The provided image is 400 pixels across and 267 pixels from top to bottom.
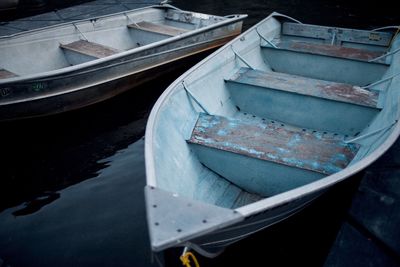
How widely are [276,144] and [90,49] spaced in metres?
4.17

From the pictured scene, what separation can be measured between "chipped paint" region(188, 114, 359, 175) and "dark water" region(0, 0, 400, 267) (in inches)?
34.4

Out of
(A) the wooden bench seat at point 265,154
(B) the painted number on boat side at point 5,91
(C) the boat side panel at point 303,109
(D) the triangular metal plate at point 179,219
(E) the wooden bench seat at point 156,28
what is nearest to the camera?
(D) the triangular metal plate at point 179,219

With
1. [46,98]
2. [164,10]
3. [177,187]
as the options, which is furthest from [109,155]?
[164,10]

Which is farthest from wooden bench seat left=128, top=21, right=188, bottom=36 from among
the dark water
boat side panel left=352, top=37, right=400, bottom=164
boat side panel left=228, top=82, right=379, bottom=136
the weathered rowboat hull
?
boat side panel left=352, top=37, right=400, bottom=164

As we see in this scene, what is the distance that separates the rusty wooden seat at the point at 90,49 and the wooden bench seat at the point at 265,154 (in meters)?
2.95

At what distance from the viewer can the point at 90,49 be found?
6.01 meters

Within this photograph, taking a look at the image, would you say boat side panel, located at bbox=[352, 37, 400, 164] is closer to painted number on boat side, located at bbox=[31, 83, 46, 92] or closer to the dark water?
the dark water

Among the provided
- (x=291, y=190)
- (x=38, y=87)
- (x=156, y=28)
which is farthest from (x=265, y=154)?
(x=156, y=28)

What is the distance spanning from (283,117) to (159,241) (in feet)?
10.6

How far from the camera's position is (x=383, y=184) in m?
4.13

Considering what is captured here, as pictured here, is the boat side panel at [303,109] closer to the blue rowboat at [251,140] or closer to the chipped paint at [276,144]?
the blue rowboat at [251,140]

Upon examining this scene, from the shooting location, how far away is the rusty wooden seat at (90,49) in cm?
581

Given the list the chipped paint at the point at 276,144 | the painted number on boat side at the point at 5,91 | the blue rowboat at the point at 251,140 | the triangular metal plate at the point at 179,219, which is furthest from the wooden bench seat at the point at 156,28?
the triangular metal plate at the point at 179,219

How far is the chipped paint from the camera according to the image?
330 cm
